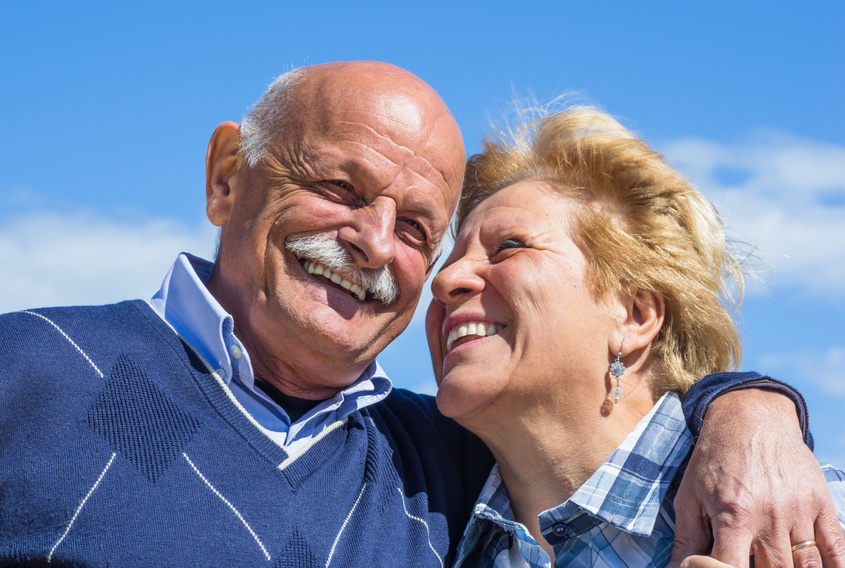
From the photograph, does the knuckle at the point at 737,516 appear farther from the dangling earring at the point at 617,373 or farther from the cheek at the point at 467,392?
the cheek at the point at 467,392

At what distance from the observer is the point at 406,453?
330cm

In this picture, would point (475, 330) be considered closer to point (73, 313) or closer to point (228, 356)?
point (228, 356)

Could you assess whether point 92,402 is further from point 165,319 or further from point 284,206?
point 284,206

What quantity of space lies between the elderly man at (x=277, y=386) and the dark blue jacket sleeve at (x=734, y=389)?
0.14ft

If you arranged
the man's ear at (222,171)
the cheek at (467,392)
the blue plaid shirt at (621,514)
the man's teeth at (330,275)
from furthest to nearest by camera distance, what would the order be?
the man's ear at (222,171) < the man's teeth at (330,275) < the cheek at (467,392) < the blue plaid shirt at (621,514)

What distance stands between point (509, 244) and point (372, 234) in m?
0.57

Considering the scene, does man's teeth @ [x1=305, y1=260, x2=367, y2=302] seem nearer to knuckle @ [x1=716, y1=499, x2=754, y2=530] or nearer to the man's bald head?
the man's bald head

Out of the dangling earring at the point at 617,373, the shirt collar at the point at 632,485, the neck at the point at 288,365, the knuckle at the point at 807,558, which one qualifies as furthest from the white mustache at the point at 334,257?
the knuckle at the point at 807,558

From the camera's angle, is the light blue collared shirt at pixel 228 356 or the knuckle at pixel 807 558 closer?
the knuckle at pixel 807 558

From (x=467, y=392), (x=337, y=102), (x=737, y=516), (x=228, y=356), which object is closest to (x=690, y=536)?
(x=737, y=516)

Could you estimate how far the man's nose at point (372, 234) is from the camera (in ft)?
10.1

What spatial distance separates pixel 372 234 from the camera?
10.2 feet

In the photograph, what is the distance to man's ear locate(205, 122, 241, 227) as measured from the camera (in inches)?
133

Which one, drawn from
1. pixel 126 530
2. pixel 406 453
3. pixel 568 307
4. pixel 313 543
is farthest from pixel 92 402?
pixel 568 307
